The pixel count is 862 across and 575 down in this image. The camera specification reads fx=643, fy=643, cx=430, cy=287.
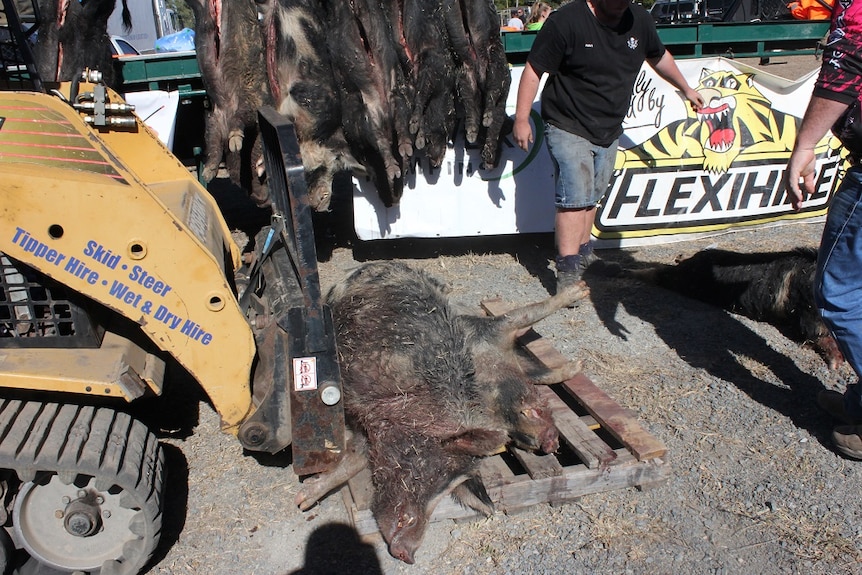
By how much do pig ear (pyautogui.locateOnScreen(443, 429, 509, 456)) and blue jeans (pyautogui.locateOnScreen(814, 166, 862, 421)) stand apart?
72.1 inches

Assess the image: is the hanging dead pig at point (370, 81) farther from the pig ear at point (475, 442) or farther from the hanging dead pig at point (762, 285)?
the pig ear at point (475, 442)

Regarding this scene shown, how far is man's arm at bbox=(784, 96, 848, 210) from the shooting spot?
3008mm

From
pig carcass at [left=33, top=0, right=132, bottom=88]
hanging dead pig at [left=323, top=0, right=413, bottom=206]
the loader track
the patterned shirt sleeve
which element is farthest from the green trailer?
the loader track

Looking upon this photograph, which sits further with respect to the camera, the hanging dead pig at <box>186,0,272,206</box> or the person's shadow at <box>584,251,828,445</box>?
the hanging dead pig at <box>186,0,272,206</box>

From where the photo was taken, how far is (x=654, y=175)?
631 centimetres

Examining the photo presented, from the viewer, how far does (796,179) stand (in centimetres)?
319

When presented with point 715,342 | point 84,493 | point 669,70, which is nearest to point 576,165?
point 669,70

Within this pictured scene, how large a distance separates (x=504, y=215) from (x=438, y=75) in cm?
156

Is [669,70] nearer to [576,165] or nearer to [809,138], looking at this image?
[576,165]

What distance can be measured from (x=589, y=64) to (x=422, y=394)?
9.65 feet

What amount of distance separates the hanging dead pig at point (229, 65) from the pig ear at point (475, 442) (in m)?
3.39

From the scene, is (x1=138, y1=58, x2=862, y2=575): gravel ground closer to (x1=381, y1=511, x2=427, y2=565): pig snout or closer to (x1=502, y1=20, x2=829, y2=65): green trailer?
(x1=381, y1=511, x2=427, y2=565): pig snout

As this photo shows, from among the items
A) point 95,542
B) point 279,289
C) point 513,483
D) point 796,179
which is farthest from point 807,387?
point 95,542

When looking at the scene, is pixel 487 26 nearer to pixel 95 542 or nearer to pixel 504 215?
pixel 504 215
